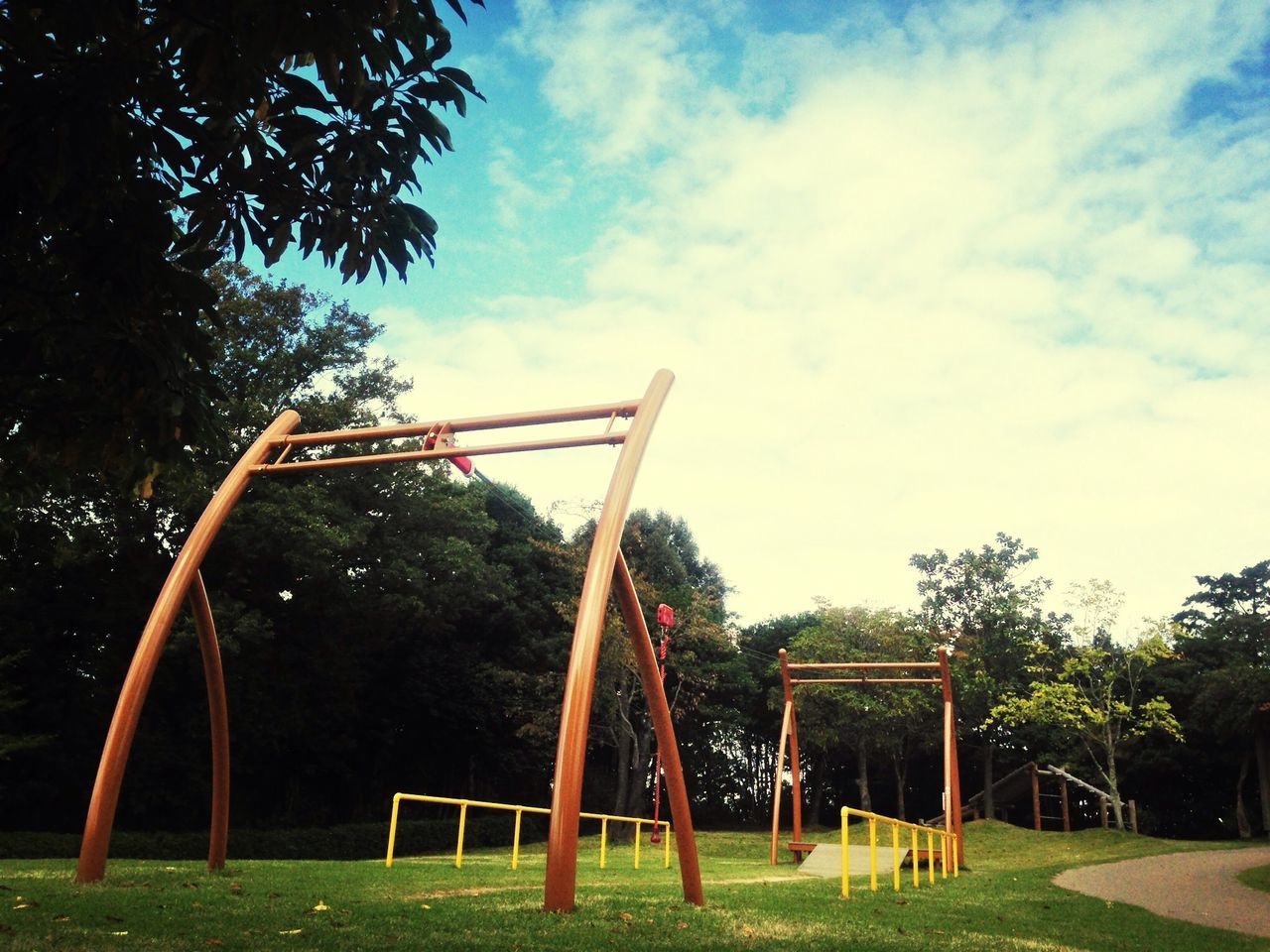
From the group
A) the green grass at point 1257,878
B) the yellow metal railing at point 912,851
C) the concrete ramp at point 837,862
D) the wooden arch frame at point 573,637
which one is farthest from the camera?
the concrete ramp at point 837,862

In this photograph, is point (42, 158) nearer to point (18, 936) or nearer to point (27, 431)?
point (27, 431)

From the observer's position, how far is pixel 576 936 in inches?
240

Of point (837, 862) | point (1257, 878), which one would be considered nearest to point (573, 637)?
point (837, 862)

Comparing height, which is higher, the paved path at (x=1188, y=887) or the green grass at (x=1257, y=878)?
the green grass at (x=1257, y=878)

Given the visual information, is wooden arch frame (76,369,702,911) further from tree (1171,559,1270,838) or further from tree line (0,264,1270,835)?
tree (1171,559,1270,838)

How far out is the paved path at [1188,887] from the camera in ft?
37.3

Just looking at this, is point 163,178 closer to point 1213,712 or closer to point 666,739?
point 666,739

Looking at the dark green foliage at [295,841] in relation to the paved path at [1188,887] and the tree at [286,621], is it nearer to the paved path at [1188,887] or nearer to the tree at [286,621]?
the tree at [286,621]

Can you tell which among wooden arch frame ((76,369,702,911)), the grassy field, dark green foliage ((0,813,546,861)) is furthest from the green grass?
dark green foliage ((0,813,546,861))

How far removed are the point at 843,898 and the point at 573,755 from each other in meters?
4.95

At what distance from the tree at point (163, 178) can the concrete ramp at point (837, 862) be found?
13794mm

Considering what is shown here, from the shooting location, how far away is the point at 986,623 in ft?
115

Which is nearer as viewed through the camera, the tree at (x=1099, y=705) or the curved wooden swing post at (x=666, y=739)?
the curved wooden swing post at (x=666, y=739)

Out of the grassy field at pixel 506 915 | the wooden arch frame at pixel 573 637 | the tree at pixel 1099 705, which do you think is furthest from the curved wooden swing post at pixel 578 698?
the tree at pixel 1099 705
